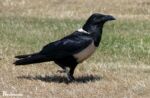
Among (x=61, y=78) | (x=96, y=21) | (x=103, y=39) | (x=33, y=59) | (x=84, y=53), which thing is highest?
(x=96, y=21)

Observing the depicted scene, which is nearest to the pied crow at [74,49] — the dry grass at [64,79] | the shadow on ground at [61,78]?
the shadow on ground at [61,78]

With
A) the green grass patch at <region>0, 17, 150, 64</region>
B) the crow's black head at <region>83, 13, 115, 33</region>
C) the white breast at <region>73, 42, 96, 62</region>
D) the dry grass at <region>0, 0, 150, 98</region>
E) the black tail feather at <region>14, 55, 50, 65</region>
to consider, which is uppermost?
the crow's black head at <region>83, 13, 115, 33</region>

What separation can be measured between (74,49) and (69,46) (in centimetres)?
11

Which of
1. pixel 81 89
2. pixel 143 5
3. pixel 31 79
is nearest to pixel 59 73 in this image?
pixel 31 79

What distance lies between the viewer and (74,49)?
10.0 metres

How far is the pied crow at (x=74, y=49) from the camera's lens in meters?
10.0

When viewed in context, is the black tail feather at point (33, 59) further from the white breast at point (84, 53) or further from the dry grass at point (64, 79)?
the white breast at point (84, 53)

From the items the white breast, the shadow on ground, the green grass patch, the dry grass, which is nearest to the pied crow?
the white breast

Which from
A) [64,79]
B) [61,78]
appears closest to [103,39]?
[61,78]

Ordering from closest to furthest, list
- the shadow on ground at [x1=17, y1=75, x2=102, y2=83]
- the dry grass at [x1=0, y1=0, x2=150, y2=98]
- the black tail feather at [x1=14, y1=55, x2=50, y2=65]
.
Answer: the dry grass at [x1=0, y1=0, x2=150, y2=98], the black tail feather at [x1=14, y1=55, x2=50, y2=65], the shadow on ground at [x1=17, y1=75, x2=102, y2=83]

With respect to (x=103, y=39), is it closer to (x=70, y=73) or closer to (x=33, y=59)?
(x=70, y=73)

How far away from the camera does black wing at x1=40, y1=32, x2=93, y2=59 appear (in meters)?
Result: 10.0

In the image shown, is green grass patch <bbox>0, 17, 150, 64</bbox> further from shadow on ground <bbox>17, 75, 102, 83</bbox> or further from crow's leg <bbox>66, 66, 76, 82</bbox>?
crow's leg <bbox>66, 66, 76, 82</bbox>

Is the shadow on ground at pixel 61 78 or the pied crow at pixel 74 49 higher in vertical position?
the pied crow at pixel 74 49
